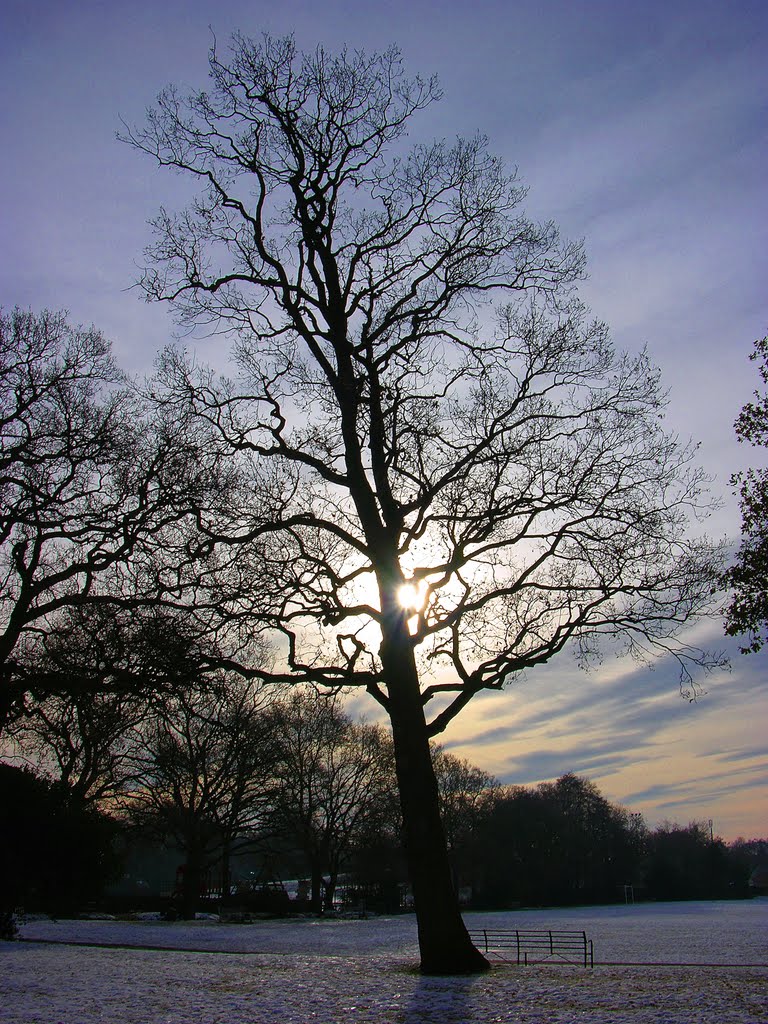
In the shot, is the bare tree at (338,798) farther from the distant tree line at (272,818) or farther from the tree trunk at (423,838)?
the tree trunk at (423,838)

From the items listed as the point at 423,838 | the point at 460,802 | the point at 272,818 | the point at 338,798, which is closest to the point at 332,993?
the point at 423,838

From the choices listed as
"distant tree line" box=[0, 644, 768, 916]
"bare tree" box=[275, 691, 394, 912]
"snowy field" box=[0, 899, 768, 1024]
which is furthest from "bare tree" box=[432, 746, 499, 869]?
"snowy field" box=[0, 899, 768, 1024]

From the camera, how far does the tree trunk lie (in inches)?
573

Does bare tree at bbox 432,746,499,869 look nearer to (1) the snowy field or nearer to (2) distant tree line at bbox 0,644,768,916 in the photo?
(2) distant tree line at bbox 0,644,768,916

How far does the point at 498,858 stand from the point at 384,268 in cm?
8934

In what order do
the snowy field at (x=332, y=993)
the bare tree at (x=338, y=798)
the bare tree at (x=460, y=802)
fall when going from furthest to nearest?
1. the bare tree at (x=460, y=802)
2. the bare tree at (x=338, y=798)
3. the snowy field at (x=332, y=993)

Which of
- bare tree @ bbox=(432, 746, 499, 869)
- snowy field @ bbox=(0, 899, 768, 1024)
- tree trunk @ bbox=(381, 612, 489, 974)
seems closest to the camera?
snowy field @ bbox=(0, 899, 768, 1024)

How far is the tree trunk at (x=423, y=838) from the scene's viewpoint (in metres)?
14.5

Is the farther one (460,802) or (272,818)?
(460,802)

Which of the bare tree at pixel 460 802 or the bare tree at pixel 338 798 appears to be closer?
the bare tree at pixel 338 798

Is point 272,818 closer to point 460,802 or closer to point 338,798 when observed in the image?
point 338,798

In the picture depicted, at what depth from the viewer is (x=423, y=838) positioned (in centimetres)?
1486

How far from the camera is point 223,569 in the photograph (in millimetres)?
16188

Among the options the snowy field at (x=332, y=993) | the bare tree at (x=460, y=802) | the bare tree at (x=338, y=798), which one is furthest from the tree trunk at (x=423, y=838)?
the bare tree at (x=460, y=802)
